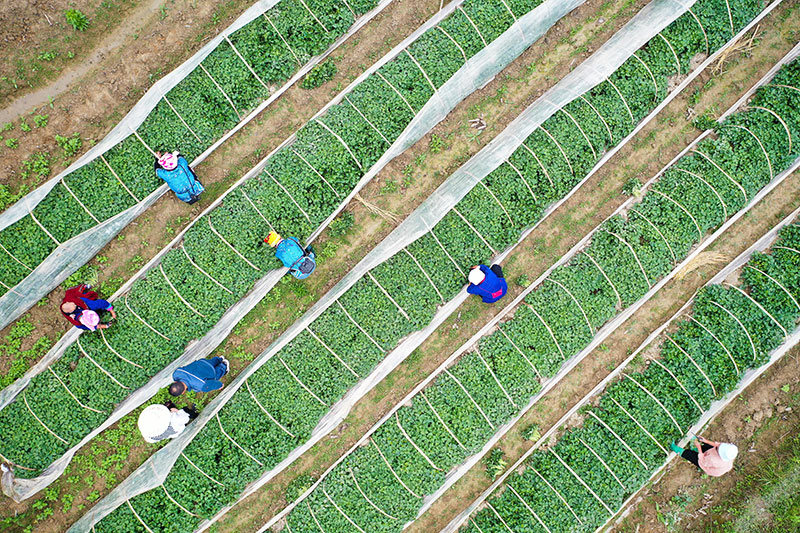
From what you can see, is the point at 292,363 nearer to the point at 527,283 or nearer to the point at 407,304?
the point at 407,304

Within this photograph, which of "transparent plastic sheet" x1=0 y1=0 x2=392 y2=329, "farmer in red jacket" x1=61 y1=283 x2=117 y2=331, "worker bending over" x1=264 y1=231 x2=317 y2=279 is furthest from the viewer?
"transparent plastic sheet" x1=0 y1=0 x2=392 y2=329

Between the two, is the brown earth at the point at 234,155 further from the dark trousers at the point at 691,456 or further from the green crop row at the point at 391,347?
the dark trousers at the point at 691,456

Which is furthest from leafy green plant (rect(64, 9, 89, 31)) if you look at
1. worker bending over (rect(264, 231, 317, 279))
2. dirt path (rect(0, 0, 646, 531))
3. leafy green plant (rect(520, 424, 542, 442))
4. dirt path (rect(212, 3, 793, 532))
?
leafy green plant (rect(520, 424, 542, 442))

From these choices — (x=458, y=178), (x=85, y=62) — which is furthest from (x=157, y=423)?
(x=85, y=62)

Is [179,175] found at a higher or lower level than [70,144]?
lower

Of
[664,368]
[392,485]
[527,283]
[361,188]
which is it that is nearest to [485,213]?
[527,283]

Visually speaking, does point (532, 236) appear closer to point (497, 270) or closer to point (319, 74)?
point (497, 270)

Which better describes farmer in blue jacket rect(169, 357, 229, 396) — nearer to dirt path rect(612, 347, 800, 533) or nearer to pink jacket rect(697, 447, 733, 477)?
dirt path rect(612, 347, 800, 533)
